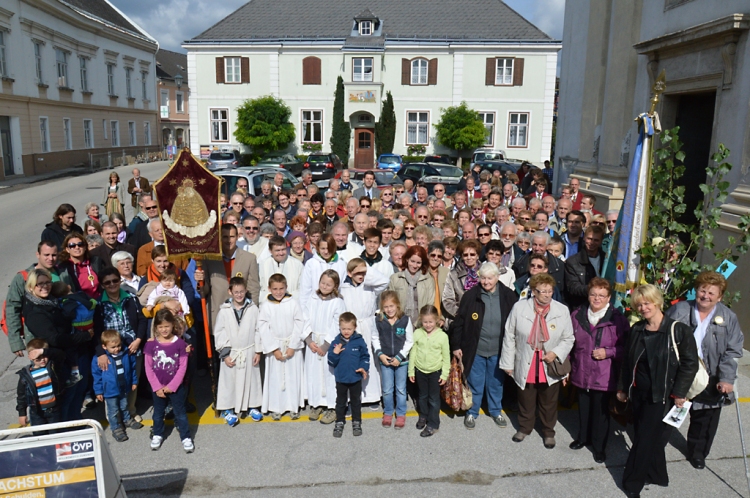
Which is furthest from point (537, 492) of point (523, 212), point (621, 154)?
point (621, 154)

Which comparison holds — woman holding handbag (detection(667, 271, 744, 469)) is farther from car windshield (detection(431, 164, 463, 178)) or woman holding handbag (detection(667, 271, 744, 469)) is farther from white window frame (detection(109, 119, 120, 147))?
white window frame (detection(109, 119, 120, 147))

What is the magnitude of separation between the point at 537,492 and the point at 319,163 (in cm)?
2204

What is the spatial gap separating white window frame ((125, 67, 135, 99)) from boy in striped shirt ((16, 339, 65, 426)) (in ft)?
139

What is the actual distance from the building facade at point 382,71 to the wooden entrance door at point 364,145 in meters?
0.06

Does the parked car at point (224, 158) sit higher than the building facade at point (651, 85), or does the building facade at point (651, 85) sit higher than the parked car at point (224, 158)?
the building facade at point (651, 85)

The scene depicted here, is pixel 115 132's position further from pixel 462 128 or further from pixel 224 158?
pixel 462 128

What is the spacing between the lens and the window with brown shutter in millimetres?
35094

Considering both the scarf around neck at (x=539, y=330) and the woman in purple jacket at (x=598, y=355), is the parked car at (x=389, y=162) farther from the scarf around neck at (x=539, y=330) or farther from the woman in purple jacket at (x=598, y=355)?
the woman in purple jacket at (x=598, y=355)

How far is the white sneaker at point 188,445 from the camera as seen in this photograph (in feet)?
17.9

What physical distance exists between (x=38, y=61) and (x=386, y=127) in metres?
19.5

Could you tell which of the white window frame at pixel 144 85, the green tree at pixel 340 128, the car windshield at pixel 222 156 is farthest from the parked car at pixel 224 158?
the white window frame at pixel 144 85

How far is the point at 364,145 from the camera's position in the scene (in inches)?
1419

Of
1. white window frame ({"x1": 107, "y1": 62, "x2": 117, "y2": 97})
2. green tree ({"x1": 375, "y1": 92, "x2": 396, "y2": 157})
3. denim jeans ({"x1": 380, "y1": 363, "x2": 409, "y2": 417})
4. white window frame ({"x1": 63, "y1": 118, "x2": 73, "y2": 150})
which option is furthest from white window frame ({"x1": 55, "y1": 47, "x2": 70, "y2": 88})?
denim jeans ({"x1": 380, "y1": 363, "x2": 409, "y2": 417})

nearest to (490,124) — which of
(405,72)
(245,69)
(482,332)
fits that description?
(405,72)
